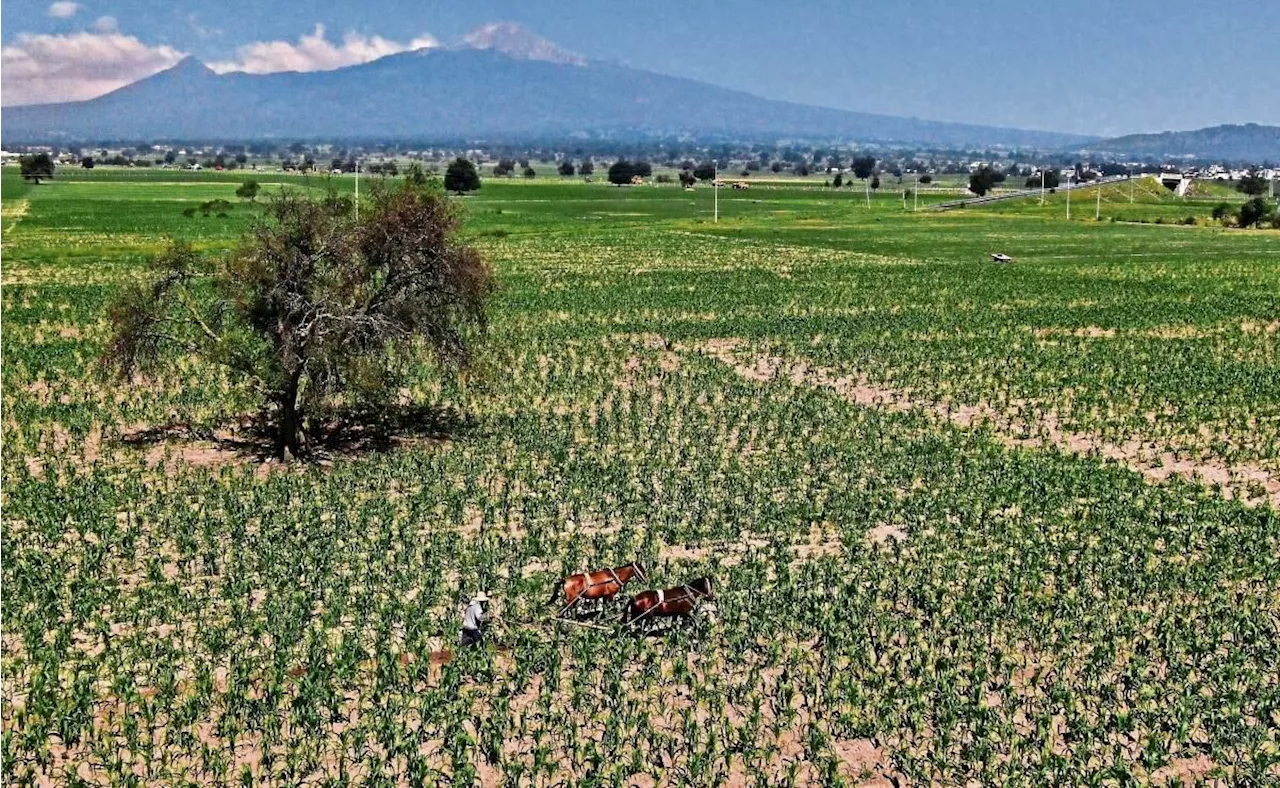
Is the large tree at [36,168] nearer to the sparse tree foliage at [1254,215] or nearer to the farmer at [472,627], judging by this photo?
the sparse tree foliage at [1254,215]

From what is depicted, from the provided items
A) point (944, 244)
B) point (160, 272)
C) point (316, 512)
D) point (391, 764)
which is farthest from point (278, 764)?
point (944, 244)

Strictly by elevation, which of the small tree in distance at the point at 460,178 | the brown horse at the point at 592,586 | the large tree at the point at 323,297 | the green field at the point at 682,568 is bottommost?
the green field at the point at 682,568

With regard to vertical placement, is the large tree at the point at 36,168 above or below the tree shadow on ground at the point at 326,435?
above

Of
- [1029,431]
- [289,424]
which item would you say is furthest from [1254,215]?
[289,424]

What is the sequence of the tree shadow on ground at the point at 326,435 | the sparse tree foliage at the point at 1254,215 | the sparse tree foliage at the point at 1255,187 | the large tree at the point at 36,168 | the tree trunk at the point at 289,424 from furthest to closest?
1. the sparse tree foliage at the point at 1255,187
2. the large tree at the point at 36,168
3. the sparse tree foliage at the point at 1254,215
4. the tree shadow on ground at the point at 326,435
5. the tree trunk at the point at 289,424

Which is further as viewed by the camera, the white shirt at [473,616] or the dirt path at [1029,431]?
the dirt path at [1029,431]

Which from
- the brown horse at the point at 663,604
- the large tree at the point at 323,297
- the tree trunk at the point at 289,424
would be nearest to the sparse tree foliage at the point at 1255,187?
the large tree at the point at 323,297

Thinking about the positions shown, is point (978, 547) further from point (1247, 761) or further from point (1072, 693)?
point (1247, 761)
